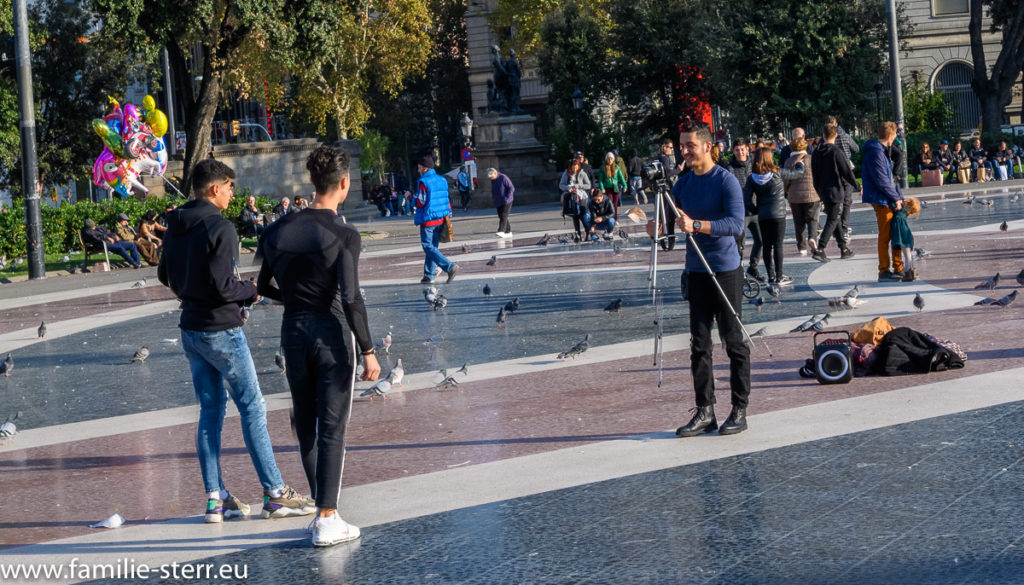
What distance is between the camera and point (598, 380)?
32.2 feet

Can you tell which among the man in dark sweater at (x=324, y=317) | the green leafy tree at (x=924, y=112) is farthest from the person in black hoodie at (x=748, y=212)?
the green leafy tree at (x=924, y=112)

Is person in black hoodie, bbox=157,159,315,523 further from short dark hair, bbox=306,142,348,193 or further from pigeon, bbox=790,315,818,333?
pigeon, bbox=790,315,818,333

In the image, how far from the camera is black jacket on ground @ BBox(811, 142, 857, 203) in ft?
51.3

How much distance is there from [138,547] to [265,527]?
0.61m

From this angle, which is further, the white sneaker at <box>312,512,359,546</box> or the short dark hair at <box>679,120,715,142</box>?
the short dark hair at <box>679,120,715,142</box>

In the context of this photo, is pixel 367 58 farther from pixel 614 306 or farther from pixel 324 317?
pixel 324 317

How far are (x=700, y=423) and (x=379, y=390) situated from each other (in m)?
2.90

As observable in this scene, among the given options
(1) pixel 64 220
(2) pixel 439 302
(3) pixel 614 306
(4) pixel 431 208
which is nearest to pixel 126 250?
(1) pixel 64 220

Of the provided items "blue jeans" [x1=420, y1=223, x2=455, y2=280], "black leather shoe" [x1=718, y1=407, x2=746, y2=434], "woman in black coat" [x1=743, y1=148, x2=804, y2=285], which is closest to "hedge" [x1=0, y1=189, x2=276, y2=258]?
"blue jeans" [x1=420, y1=223, x2=455, y2=280]

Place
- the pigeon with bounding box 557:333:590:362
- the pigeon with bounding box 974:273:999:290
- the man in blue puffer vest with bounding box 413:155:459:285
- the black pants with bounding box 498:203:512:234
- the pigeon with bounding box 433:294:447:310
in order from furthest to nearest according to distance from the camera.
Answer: the black pants with bounding box 498:203:512:234, the man in blue puffer vest with bounding box 413:155:459:285, the pigeon with bounding box 433:294:447:310, the pigeon with bounding box 974:273:999:290, the pigeon with bounding box 557:333:590:362

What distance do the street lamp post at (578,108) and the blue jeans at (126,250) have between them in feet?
70.2

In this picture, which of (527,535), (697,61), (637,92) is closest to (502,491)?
(527,535)

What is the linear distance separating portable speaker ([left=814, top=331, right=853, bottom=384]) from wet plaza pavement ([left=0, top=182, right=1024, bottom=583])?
0.39 ft

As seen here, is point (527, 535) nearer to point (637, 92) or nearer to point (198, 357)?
point (198, 357)
